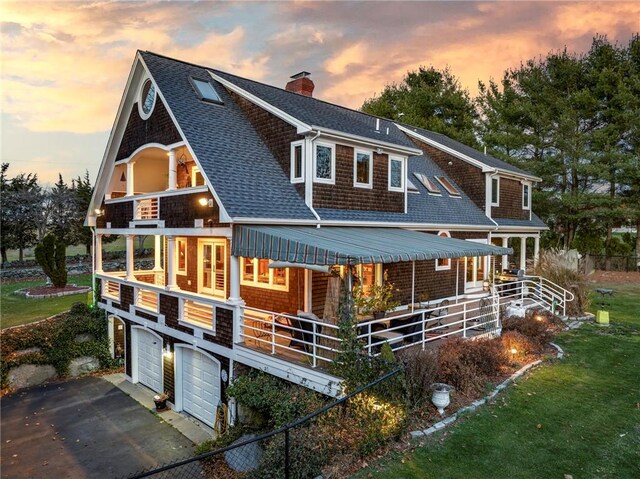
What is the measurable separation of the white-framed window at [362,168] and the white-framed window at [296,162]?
1948mm

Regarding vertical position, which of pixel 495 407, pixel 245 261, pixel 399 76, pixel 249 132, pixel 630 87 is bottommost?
pixel 495 407

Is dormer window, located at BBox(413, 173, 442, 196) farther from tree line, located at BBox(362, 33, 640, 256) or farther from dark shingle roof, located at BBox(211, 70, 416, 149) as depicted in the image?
tree line, located at BBox(362, 33, 640, 256)

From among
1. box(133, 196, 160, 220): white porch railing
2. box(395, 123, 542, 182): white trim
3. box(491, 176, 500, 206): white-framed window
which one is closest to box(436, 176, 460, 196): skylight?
Result: box(395, 123, 542, 182): white trim

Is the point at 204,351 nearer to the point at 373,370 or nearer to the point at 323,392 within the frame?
the point at 323,392

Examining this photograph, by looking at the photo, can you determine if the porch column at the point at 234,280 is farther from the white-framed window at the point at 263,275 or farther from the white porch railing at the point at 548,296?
the white porch railing at the point at 548,296

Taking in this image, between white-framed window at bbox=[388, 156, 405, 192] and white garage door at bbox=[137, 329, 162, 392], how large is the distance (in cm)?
1032

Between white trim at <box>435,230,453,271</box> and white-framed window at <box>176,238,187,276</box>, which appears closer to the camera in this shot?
white-framed window at <box>176,238,187,276</box>

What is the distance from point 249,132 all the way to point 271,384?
861 cm

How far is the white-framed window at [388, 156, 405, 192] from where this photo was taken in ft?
49.3

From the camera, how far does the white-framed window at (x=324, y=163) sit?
12547 millimetres

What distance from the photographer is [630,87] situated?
3259 centimetres

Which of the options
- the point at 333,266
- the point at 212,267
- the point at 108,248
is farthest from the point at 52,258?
the point at 108,248

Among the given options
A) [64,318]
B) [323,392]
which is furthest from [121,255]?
[323,392]

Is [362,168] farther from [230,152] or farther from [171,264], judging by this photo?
[171,264]
